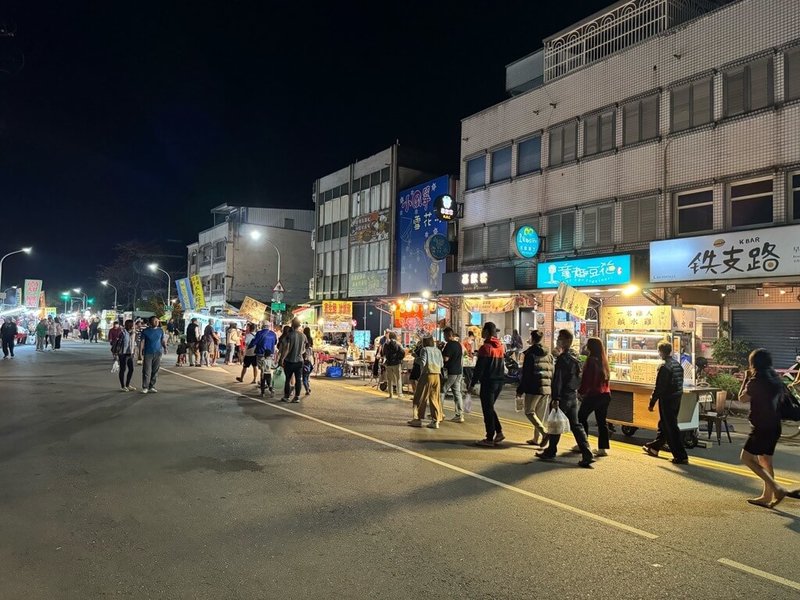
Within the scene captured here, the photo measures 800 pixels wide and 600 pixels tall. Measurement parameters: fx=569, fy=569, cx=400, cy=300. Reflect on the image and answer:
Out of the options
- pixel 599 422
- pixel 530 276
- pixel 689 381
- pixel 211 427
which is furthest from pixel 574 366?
pixel 530 276

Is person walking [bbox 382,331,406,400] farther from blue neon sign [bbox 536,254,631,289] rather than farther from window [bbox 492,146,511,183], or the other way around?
window [bbox 492,146,511,183]

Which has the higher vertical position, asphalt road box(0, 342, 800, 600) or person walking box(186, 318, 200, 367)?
person walking box(186, 318, 200, 367)

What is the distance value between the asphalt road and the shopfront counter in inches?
17.5

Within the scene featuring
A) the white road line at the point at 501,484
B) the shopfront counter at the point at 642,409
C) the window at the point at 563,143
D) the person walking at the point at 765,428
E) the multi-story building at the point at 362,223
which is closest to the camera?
the white road line at the point at 501,484

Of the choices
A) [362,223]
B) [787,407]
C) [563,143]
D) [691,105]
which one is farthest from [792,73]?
[362,223]

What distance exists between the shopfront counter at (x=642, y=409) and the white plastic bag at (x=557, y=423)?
106 inches

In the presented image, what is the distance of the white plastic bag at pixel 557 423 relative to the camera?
26.1 feet

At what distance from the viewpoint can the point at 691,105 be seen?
1709 cm

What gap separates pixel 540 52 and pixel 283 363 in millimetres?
18321

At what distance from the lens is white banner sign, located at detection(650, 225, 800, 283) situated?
13.2 metres

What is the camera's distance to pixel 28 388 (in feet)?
46.6

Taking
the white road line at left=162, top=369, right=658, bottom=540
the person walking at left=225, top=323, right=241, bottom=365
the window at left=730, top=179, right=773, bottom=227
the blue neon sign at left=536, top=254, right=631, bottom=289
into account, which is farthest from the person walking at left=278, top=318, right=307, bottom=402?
the person walking at left=225, top=323, right=241, bottom=365

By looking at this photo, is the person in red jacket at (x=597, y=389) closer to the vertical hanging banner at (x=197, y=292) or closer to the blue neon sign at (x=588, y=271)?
the blue neon sign at (x=588, y=271)

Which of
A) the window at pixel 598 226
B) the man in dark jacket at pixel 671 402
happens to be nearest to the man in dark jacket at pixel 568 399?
the man in dark jacket at pixel 671 402
